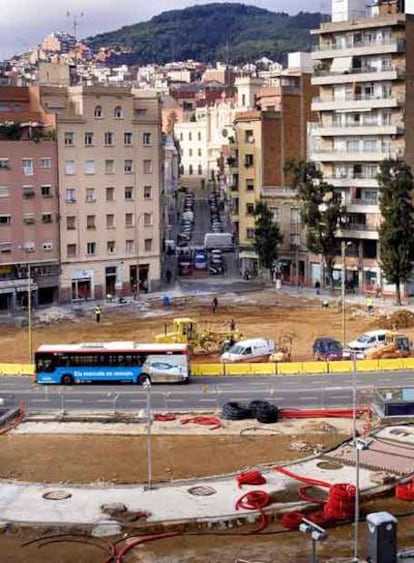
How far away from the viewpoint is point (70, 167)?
87.6 meters

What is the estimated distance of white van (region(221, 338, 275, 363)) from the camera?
2458 inches

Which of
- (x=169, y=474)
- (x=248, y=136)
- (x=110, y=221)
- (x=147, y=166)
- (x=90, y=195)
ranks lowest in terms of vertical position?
(x=169, y=474)

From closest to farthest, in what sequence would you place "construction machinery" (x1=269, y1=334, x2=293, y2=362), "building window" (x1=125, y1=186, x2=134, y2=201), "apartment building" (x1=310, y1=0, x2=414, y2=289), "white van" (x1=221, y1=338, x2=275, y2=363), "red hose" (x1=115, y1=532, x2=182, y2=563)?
1. "red hose" (x1=115, y1=532, x2=182, y2=563)
2. "construction machinery" (x1=269, y1=334, x2=293, y2=362)
3. "white van" (x1=221, y1=338, x2=275, y2=363)
4. "apartment building" (x1=310, y1=0, x2=414, y2=289)
5. "building window" (x1=125, y1=186, x2=134, y2=201)

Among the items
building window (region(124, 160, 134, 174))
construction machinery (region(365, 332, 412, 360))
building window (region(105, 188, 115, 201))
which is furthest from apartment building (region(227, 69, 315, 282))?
construction machinery (region(365, 332, 412, 360))

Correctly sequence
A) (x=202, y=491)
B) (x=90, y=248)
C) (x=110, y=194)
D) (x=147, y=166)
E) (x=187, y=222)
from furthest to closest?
1. (x=187, y=222)
2. (x=147, y=166)
3. (x=110, y=194)
4. (x=90, y=248)
5. (x=202, y=491)

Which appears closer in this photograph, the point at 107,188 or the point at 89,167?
the point at 89,167

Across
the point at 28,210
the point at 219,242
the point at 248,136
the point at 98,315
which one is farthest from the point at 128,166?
the point at 219,242

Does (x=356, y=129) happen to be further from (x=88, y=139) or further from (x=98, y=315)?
(x=98, y=315)

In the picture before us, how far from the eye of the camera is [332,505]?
35.5 m

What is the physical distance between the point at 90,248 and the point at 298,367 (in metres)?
34.3

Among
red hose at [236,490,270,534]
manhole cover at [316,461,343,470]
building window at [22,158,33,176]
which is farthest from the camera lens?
building window at [22,158,33,176]

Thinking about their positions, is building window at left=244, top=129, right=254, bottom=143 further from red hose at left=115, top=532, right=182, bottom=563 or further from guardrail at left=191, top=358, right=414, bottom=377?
red hose at left=115, top=532, right=182, bottom=563

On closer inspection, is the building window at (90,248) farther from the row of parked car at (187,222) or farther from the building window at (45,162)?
the row of parked car at (187,222)

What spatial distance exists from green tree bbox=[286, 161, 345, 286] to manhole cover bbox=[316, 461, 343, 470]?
4740cm
